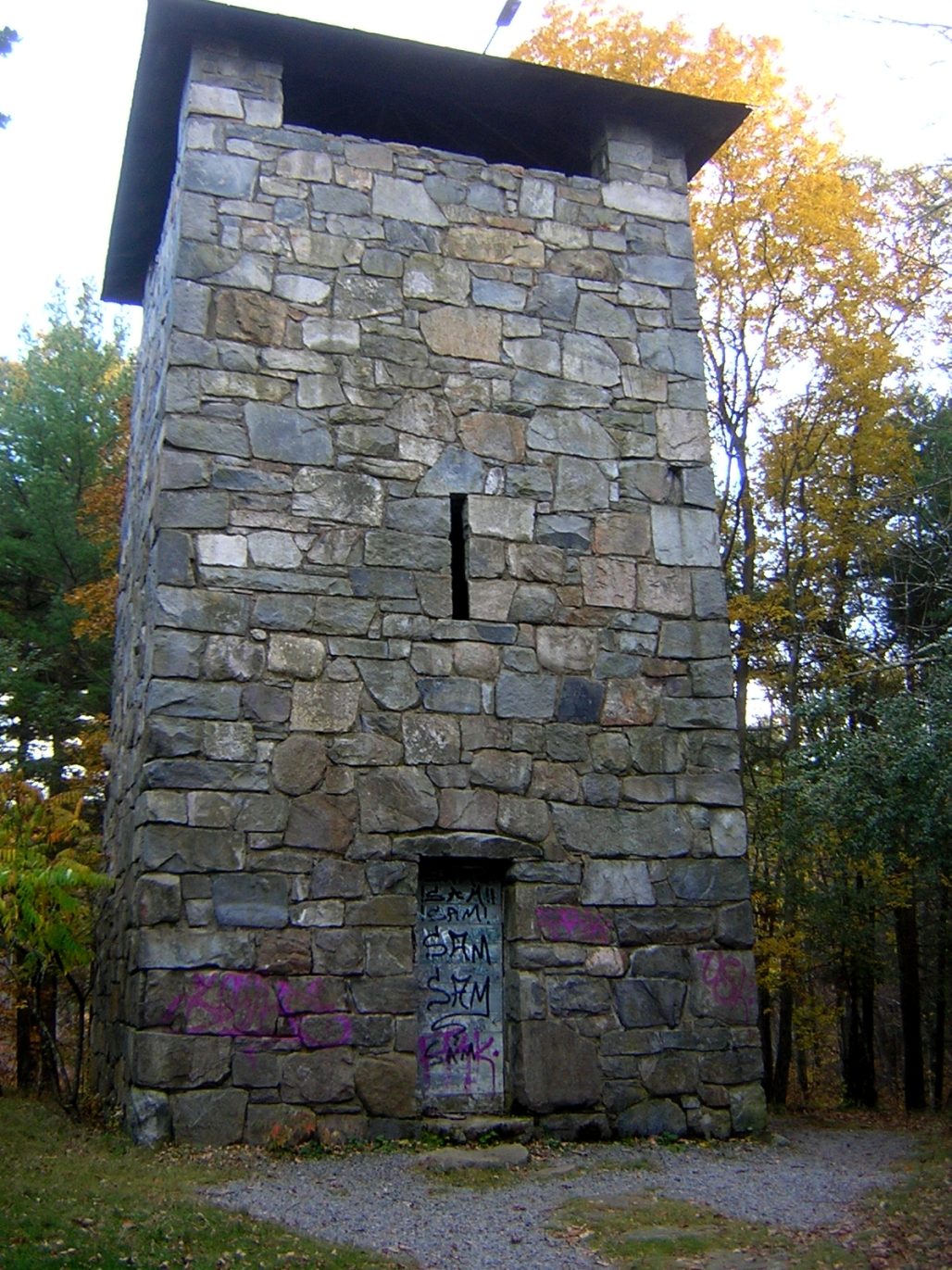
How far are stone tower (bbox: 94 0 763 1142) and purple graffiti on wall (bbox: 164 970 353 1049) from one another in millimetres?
17

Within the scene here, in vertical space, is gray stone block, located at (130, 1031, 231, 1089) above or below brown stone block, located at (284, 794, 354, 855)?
below

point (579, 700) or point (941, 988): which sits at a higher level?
point (579, 700)

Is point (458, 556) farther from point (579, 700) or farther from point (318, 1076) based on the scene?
point (318, 1076)

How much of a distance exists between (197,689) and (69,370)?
33.2 ft

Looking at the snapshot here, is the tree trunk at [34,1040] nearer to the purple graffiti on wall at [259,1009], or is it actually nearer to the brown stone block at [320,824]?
the purple graffiti on wall at [259,1009]

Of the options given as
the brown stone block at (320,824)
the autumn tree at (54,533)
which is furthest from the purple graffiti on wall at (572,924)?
the autumn tree at (54,533)

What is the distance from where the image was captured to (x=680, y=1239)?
5.04m

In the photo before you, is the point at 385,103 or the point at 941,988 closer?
the point at 385,103

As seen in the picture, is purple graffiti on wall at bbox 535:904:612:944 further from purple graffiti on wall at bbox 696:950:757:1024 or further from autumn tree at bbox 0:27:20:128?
autumn tree at bbox 0:27:20:128

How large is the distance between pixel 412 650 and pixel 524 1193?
9.89 ft

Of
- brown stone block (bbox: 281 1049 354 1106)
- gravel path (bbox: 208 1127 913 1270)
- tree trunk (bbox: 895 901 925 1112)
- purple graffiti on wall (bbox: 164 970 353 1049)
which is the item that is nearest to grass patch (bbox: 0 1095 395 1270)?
gravel path (bbox: 208 1127 913 1270)

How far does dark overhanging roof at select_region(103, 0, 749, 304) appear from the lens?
806 cm

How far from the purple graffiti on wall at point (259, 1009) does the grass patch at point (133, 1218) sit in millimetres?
620

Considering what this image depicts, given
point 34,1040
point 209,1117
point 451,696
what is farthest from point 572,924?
point 34,1040
